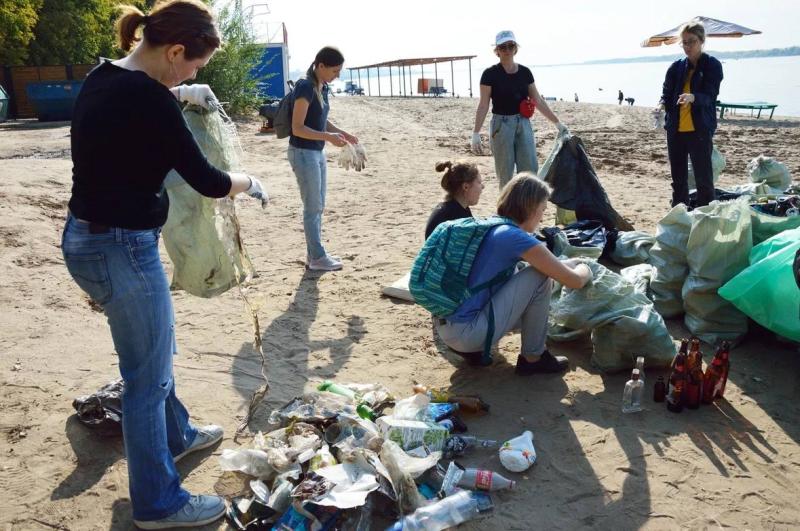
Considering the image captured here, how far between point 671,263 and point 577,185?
162 centimetres

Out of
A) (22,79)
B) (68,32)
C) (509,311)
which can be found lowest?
(509,311)

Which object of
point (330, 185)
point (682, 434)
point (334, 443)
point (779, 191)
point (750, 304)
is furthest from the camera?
point (330, 185)

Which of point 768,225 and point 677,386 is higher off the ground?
point 768,225

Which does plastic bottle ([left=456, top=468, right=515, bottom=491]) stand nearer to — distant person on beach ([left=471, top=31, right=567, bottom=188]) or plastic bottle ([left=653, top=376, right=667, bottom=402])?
plastic bottle ([left=653, top=376, right=667, bottom=402])

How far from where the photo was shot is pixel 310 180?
4824 millimetres

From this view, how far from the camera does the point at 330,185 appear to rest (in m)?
8.95

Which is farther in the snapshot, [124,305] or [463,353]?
[463,353]

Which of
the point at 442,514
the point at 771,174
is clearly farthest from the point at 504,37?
the point at 442,514

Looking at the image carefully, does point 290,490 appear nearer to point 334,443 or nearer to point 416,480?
point 334,443

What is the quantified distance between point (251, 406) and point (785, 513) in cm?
231

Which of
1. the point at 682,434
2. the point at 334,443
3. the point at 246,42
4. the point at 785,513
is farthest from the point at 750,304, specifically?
the point at 246,42

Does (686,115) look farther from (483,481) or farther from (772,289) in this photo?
(483,481)

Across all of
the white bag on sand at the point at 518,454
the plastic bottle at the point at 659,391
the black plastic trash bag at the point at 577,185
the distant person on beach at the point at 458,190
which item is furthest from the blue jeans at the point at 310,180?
the plastic bottle at the point at 659,391

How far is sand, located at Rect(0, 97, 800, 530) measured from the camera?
2.49m
